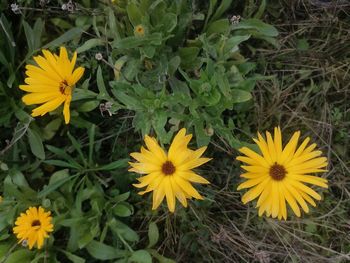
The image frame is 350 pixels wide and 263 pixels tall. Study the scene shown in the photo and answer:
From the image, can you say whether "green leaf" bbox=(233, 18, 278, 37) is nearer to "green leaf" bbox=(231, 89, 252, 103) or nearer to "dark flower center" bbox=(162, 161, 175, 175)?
"green leaf" bbox=(231, 89, 252, 103)

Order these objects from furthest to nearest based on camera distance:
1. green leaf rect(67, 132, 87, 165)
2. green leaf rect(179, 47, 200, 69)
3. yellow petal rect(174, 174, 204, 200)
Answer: green leaf rect(67, 132, 87, 165) → green leaf rect(179, 47, 200, 69) → yellow petal rect(174, 174, 204, 200)

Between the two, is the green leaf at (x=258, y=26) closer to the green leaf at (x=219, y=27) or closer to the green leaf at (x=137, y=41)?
the green leaf at (x=219, y=27)

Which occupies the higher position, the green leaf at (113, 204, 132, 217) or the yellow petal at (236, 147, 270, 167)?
the yellow petal at (236, 147, 270, 167)

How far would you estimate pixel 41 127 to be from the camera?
2357mm

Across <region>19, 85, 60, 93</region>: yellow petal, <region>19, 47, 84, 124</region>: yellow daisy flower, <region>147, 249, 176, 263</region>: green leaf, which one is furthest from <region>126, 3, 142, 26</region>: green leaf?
<region>147, 249, 176, 263</region>: green leaf

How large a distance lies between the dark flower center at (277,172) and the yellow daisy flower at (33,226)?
934 millimetres

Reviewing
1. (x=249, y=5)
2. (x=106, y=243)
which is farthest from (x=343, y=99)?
(x=106, y=243)

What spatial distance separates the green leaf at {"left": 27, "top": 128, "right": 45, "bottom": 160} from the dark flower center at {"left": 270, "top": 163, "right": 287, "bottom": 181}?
3.39ft

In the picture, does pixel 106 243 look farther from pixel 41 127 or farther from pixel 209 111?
pixel 209 111

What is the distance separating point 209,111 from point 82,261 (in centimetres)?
87

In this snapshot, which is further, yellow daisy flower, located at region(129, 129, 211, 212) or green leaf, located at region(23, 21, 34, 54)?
green leaf, located at region(23, 21, 34, 54)

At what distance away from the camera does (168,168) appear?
6.01 ft

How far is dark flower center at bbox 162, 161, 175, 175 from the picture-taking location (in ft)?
6.00

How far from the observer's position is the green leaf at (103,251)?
215 cm
